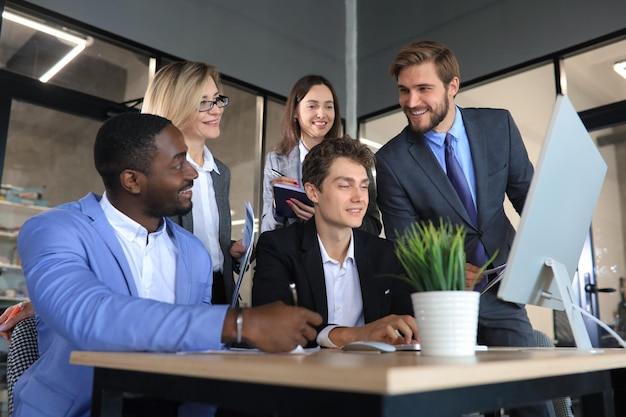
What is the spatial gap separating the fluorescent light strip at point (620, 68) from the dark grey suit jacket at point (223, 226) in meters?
3.24

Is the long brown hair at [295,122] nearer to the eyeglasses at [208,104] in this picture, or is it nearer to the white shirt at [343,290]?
the eyeglasses at [208,104]

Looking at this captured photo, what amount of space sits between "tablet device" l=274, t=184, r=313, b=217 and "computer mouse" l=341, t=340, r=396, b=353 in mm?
1216

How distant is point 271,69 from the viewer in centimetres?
561

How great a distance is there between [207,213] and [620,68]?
346cm

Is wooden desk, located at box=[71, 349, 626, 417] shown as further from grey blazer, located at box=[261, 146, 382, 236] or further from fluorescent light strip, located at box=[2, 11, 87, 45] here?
fluorescent light strip, located at box=[2, 11, 87, 45]

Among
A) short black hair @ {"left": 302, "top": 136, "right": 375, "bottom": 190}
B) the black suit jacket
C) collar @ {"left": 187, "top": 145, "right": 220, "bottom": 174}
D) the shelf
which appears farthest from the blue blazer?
the shelf

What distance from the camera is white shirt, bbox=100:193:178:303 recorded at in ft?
4.79

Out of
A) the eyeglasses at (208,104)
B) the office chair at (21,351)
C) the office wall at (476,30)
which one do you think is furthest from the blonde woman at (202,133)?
the office wall at (476,30)

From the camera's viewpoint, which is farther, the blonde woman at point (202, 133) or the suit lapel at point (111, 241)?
the blonde woman at point (202, 133)

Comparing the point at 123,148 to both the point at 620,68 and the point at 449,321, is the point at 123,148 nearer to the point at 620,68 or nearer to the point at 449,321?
the point at 449,321

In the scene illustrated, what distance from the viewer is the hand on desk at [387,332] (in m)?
1.36

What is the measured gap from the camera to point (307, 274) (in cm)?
190

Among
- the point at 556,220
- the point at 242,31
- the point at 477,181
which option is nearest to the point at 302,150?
the point at 477,181

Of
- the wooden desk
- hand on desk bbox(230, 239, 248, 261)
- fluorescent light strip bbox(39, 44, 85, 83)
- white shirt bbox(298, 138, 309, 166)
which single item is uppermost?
fluorescent light strip bbox(39, 44, 85, 83)
